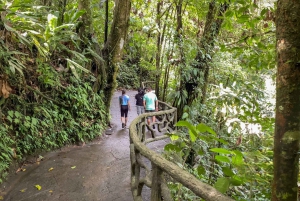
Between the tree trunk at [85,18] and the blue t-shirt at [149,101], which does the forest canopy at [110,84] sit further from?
the blue t-shirt at [149,101]

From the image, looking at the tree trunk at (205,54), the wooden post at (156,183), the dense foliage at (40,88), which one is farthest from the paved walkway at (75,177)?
the tree trunk at (205,54)

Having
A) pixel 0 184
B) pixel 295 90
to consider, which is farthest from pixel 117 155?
pixel 295 90

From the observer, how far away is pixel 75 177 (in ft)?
16.3

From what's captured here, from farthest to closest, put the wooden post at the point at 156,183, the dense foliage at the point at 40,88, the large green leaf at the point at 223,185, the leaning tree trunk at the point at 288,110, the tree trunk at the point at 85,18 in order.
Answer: the tree trunk at the point at 85,18
the dense foliage at the point at 40,88
the wooden post at the point at 156,183
the large green leaf at the point at 223,185
the leaning tree trunk at the point at 288,110

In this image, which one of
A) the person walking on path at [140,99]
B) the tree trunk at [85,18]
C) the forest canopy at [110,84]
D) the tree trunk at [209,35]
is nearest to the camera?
the forest canopy at [110,84]

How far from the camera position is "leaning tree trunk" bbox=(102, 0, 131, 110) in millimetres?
7922

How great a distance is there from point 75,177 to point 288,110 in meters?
4.75

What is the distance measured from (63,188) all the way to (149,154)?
2.95m

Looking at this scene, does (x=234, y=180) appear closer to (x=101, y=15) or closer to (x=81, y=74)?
(x=81, y=74)

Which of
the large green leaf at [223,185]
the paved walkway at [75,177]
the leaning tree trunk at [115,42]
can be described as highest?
the leaning tree trunk at [115,42]

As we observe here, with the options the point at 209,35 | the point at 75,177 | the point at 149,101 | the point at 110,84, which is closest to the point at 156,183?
the point at 75,177

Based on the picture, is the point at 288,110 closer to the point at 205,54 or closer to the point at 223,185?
the point at 223,185

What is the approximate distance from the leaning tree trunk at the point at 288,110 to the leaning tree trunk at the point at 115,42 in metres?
7.36

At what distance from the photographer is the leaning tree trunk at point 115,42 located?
26.0 ft
